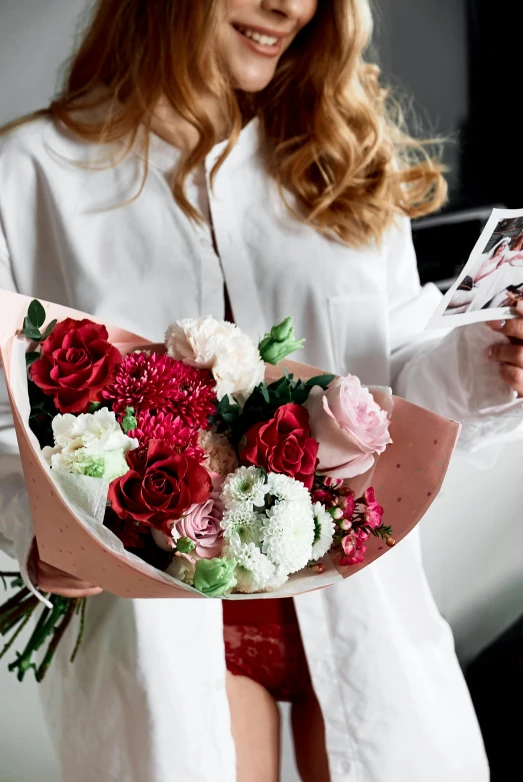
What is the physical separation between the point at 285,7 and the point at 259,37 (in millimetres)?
49

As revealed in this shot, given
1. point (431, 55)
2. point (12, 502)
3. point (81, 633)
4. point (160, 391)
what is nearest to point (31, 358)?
point (160, 391)

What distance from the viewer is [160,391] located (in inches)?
23.5

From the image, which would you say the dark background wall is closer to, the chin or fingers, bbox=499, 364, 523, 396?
the chin

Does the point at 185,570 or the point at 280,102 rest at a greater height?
the point at 280,102

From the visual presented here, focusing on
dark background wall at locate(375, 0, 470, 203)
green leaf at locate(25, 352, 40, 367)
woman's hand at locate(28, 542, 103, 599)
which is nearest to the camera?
green leaf at locate(25, 352, 40, 367)

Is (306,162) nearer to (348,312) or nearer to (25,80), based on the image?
(348,312)

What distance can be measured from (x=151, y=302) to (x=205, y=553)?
0.48 meters

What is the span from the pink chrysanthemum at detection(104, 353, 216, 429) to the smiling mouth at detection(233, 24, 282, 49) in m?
0.57

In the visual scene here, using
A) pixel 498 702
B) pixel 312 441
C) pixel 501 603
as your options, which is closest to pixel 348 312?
pixel 312 441

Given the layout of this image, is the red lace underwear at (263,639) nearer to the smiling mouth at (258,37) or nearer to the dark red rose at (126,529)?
the dark red rose at (126,529)

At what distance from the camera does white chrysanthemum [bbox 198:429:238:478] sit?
62cm

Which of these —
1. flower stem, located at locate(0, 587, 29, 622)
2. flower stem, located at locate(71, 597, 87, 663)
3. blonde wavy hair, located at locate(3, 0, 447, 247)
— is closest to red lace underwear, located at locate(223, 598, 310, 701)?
flower stem, located at locate(71, 597, 87, 663)

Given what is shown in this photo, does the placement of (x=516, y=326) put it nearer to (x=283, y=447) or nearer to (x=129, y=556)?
(x=283, y=447)

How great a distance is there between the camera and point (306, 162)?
3.40 ft
